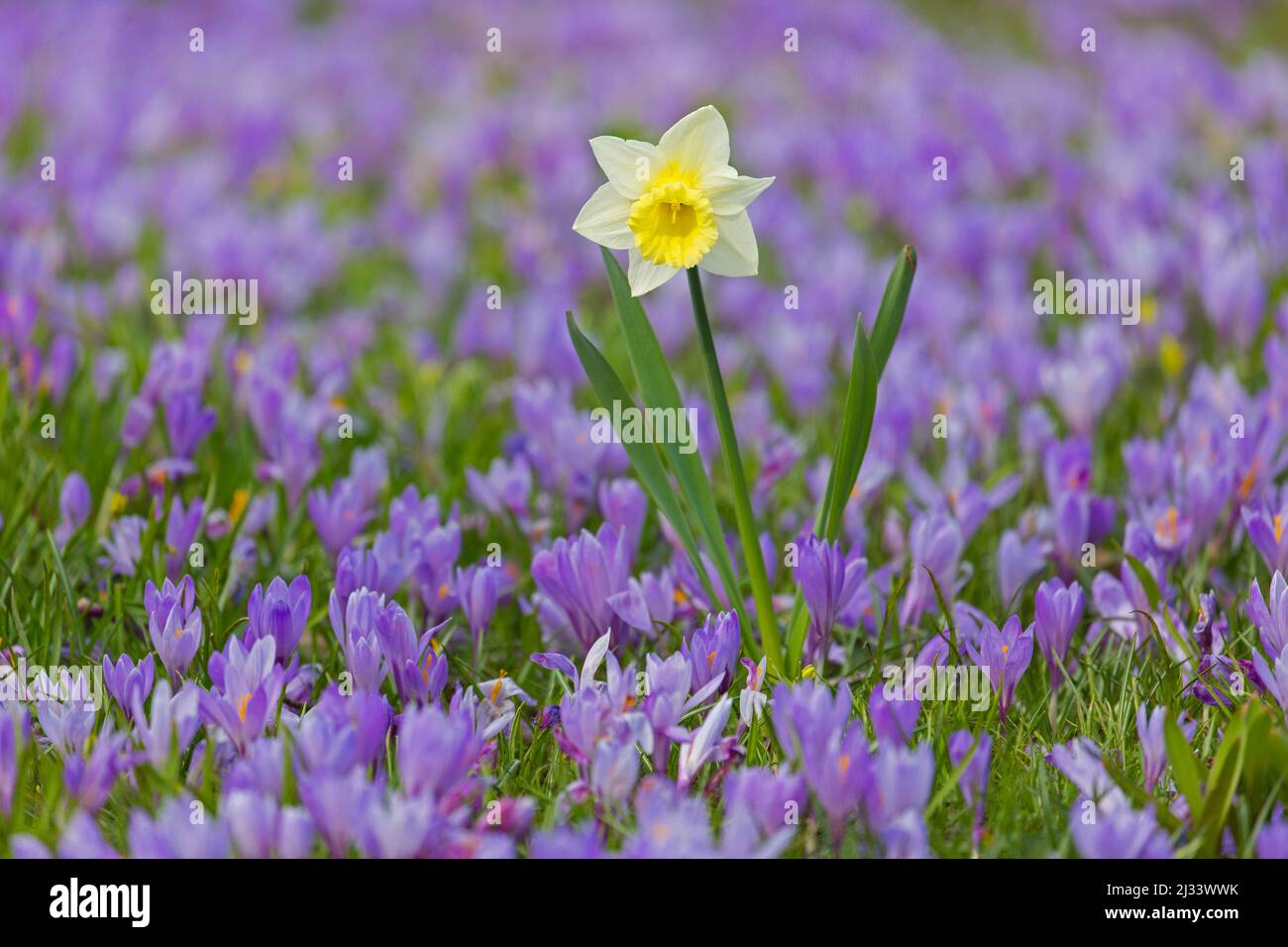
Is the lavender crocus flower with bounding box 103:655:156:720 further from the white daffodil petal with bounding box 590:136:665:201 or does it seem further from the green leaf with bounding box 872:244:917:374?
the green leaf with bounding box 872:244:917:374

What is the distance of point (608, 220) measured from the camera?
215 centimetres

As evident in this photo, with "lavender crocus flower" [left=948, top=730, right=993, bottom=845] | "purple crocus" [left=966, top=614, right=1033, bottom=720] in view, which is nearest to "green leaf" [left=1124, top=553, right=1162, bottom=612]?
"purple crocus" [left=966, top=614, right=1033, bottom=720]

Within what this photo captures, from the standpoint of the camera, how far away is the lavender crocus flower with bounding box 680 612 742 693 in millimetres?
2234

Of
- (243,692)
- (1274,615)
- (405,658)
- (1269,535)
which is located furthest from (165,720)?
(1269,535)

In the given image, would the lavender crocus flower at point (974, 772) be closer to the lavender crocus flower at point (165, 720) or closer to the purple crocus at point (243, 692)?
the purple crocus at point (243, 692)

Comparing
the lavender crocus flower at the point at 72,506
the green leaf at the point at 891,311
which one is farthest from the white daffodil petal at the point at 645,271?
the lavender crocus flower at the point at 72,506

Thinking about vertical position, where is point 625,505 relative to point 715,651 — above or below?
above

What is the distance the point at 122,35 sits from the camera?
9164 millimetres

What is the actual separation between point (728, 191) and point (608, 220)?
19 centimetres

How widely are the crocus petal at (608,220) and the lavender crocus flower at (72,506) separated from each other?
4.39 feet

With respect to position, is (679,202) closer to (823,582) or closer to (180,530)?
(823,582)
